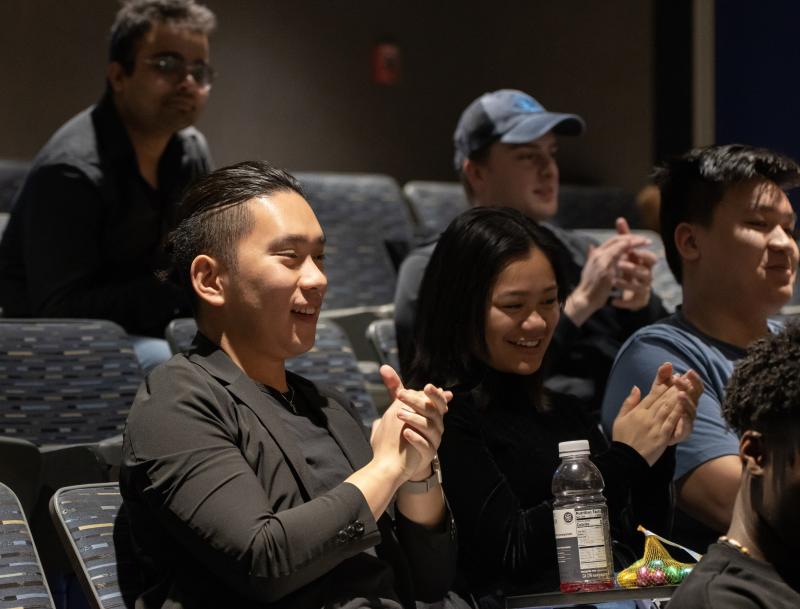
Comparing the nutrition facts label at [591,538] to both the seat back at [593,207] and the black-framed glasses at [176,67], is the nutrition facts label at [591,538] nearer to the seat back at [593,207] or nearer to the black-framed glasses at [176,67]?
the black-framed glasses at [176,67]

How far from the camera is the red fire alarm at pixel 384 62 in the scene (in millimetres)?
5094

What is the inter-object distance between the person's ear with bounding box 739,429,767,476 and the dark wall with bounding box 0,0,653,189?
131 inches

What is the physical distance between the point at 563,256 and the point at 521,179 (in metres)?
0.33

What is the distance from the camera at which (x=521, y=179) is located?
11.1 feet

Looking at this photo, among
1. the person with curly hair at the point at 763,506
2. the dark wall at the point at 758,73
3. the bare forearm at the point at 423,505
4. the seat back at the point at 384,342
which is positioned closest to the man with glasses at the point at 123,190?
the seat back at the point at 384,342

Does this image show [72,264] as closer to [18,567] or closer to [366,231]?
[366,231]

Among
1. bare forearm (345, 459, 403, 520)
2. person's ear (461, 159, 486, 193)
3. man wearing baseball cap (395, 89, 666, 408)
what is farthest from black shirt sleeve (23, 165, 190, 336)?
bare forearm (345, 459, 403, 520)

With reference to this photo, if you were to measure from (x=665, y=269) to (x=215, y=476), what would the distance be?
270 centimetres

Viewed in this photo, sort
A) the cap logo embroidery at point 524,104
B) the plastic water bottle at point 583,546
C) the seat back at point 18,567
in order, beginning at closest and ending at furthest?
the seat back at point 18,567
the plastic water bottle at point 583,546
the cap logo embroidery at point 524,104

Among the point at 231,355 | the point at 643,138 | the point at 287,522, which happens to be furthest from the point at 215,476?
the point at 643,138

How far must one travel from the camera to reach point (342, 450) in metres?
Answer: 1.81

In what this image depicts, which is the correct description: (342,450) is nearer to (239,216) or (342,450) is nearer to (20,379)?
(239,216)

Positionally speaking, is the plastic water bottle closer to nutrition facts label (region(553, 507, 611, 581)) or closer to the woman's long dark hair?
nutrition facts label (region(553, 507, 611, 581))

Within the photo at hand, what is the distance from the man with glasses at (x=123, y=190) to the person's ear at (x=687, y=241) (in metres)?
1.24
